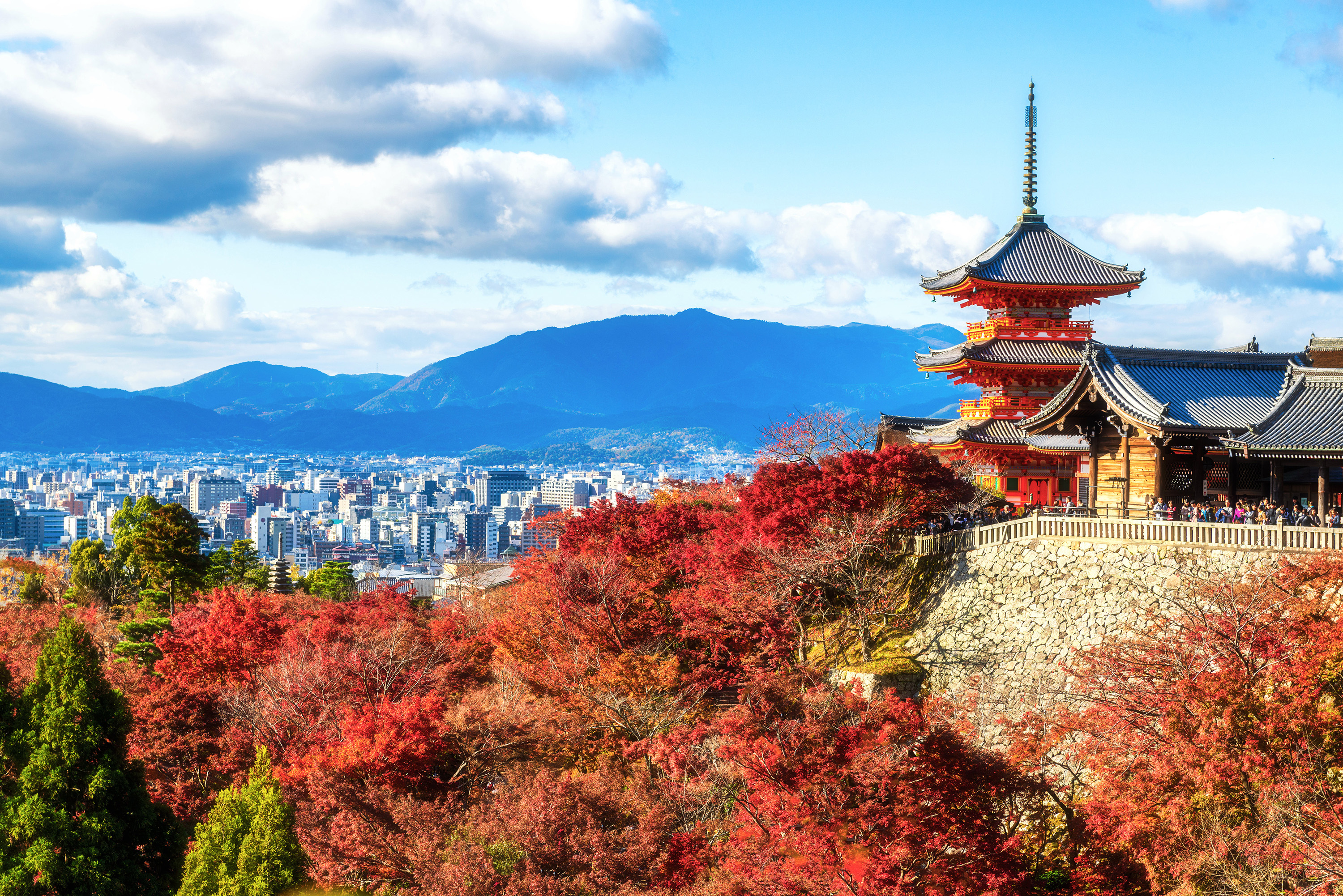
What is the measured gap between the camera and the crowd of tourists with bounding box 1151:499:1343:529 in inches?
869

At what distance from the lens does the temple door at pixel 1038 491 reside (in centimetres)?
3419

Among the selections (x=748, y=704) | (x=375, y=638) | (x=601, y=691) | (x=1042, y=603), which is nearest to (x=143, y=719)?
(x=375, y=638)

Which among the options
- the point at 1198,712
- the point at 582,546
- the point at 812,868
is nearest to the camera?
the point at 812,868

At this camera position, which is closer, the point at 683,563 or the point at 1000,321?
the point at 683,563

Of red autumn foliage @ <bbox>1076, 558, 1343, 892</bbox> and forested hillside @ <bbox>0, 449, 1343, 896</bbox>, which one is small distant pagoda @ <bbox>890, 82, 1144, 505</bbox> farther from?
red autumn foliage @ <bbox>1076, 558, 1343, 892</bbox>

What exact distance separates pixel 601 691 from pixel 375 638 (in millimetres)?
6473

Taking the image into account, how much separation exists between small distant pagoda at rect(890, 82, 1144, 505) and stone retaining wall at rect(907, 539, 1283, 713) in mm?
9933

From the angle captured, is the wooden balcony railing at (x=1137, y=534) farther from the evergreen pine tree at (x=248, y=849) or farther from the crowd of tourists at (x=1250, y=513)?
the evergreen pine tree at (x=248, y=849)

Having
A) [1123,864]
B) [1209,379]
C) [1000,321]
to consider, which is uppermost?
[1000,321]

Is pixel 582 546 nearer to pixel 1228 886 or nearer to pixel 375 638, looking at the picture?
pixel 375 638

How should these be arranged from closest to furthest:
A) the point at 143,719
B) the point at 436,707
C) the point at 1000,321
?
the point at 436,707, the point at 143,719, the point at 1000,321

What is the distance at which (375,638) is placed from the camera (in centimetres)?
2705

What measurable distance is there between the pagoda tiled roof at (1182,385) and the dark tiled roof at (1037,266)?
7284mm

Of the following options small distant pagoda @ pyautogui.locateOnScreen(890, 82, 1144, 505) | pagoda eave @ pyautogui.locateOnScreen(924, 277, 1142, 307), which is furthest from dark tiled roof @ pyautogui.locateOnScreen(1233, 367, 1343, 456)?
pagoda eave @ pyautogui.locateOnScreen(924, 277, 1142, 307)
